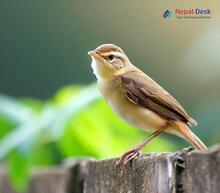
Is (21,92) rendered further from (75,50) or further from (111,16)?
(111,16)

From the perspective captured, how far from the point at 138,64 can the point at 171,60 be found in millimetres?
146

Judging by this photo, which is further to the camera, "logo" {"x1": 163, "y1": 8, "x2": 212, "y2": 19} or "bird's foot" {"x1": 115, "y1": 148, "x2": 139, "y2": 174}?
"logo" {"x1": 163, "y1": 8, "x2": 212, "y2": 19}

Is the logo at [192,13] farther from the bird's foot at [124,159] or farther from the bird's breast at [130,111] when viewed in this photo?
the bird's foot at [124,159]

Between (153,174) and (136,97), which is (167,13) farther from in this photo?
(153,174)

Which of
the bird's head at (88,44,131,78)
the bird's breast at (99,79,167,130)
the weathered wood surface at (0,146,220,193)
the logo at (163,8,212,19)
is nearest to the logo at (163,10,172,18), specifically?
the logo at (163,8,212,19)

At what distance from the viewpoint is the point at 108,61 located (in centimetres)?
270

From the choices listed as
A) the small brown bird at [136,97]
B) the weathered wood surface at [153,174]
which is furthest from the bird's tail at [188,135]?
the weathered wood surface at [153,174]

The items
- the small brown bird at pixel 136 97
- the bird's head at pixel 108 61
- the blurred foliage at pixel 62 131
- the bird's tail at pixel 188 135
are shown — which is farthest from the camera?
the blurred foliage at pixel 62 131

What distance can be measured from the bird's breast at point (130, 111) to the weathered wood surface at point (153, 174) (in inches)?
8.0

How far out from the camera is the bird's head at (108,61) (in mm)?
2646

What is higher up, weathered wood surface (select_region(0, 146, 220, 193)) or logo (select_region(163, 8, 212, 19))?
logo (select_region(163, 8, 212, 19))

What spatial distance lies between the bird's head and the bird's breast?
7 centimetres

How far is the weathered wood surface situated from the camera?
1.68 meters

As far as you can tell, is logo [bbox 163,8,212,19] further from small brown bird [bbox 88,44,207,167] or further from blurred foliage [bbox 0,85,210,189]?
blurred foliage [bbox 0,85,210,189]
